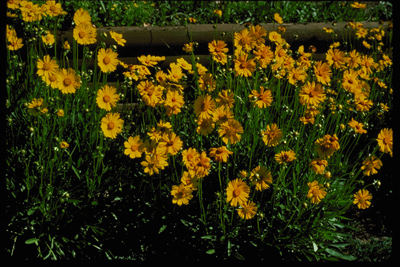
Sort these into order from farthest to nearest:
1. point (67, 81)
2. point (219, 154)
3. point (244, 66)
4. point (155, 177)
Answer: point (155, 177) → point (244, 66) → point (67, 81) → point (219, 154)

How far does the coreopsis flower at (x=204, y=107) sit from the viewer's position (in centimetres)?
195

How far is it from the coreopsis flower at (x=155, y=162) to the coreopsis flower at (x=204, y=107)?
25 centimetres

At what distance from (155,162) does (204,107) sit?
331 millimetres

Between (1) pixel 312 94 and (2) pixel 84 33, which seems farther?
(2) pixel 84 33

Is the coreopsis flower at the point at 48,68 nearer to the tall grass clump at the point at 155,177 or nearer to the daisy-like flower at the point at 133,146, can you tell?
the tall grass clump at the point at 155,177

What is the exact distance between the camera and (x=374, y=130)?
312 cm

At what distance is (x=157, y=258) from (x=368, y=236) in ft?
4.68

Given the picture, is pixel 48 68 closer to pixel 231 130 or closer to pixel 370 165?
pixel 231 130

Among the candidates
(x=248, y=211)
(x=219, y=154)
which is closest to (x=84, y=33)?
(x=219, y=154)

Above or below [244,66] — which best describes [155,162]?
below

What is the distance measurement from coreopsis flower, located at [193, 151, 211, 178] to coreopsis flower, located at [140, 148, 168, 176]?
0.14m

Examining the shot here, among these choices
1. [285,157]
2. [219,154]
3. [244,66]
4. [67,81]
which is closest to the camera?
[219,154]

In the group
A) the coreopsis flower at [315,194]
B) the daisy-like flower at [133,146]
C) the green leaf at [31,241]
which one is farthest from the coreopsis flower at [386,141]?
the green leaf at [31,241]

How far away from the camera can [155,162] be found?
1.93 meters
